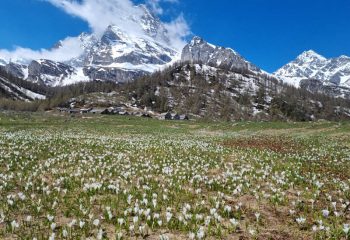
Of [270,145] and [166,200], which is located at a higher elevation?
[270,145]

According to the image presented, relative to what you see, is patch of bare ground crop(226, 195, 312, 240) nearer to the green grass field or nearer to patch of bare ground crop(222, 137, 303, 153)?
the green grass field

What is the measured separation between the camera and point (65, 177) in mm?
13297

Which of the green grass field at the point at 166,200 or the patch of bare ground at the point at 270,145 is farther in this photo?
the patch of bare ground at the point at 270,145

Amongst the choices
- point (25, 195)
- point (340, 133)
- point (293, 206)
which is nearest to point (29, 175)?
point (25, 195)

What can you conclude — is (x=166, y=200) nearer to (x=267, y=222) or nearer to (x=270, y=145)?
(x=267, y=222)

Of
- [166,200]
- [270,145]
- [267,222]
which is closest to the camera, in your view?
[267,222]

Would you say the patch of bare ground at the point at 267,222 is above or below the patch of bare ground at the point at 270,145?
below

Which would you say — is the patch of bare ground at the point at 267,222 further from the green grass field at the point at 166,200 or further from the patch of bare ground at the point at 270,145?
the patch of bare ground at the point at 270,145

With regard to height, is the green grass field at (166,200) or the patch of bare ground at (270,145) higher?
the patch of bare ground at (270,145)

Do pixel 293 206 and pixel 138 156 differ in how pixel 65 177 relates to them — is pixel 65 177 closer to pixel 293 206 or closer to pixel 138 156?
pixel 138 156

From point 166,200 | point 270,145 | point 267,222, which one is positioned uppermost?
point 270,145

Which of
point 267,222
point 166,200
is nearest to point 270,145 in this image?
point 166,200

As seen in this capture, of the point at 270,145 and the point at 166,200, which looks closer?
the point at 166,200

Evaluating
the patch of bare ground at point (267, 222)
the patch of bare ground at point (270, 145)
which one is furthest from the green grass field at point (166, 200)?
the patch of bare ground at point (270, 145)
